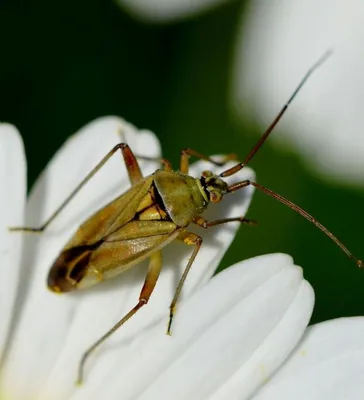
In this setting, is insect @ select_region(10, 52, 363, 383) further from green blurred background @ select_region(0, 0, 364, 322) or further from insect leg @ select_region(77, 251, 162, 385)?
green blurred background @ select_region(0, 0, 364, 322)

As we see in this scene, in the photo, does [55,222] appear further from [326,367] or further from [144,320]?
[326,367]

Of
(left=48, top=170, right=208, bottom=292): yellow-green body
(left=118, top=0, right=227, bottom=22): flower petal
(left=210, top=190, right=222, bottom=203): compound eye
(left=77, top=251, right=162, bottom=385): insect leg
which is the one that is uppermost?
(left=118, top=0, right=227, bottom=22): flower petal

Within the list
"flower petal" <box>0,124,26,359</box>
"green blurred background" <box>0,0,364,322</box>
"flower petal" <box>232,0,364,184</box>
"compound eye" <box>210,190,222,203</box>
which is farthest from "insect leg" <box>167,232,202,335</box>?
"flower petal" <box>232,0,364,184</box>

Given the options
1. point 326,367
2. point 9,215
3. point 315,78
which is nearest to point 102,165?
point 9,215

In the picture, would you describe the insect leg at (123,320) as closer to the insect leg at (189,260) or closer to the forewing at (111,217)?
the insect leg at (189,260)

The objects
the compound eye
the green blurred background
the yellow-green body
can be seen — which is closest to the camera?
the yellow-green body

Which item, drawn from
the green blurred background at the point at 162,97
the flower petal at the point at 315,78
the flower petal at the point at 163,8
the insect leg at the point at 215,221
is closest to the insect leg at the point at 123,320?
the insect leg at the point at 215,221

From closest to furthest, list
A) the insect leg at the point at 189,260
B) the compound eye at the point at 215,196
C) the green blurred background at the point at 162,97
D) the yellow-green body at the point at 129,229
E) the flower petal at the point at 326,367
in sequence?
1. the flower petal at the point at 326,367
2. the insect leg at the point at 189,260
3. the yellow-green body at the point at 129,229
4. the compound eye at the point at 215,196
5. the green blurred background at the point at 162,97
